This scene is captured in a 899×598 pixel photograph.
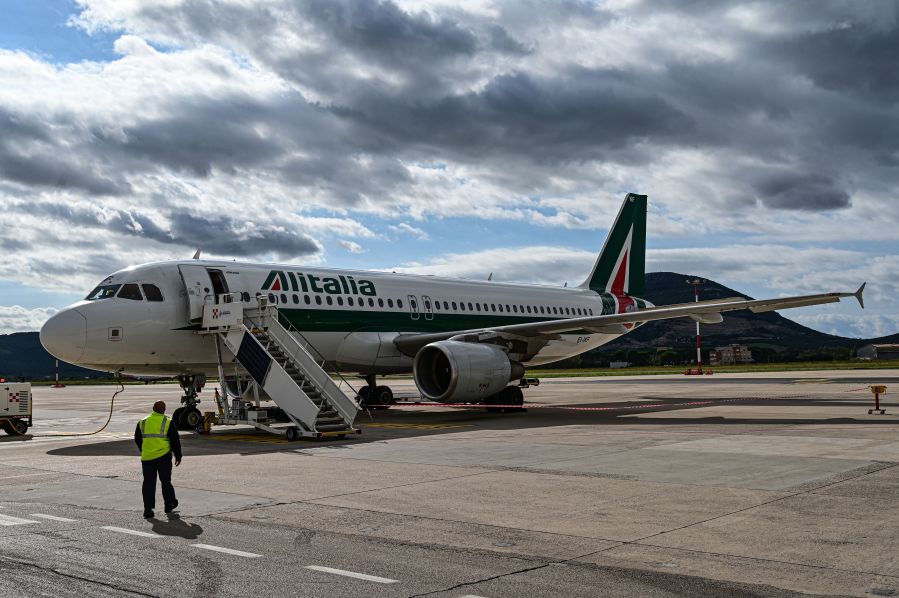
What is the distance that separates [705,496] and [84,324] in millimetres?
14844

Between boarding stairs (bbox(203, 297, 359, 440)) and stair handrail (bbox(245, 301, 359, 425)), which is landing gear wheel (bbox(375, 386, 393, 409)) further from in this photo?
stair handrail (bbox(245, 301, 359, 425))

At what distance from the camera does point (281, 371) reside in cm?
1852

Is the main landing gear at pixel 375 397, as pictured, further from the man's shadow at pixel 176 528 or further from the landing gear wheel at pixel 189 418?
the man's shadow at pixel 176 528

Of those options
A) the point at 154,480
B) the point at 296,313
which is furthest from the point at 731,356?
the point at 154,480

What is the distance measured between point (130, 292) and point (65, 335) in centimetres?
189

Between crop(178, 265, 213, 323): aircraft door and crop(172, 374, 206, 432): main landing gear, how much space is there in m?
2.10

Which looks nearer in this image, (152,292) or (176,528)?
(176,528)

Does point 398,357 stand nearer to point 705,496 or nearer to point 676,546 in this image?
point 705,496

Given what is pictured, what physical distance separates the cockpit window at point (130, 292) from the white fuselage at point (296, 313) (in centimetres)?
4

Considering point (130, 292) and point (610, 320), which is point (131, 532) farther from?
point (610, 320)

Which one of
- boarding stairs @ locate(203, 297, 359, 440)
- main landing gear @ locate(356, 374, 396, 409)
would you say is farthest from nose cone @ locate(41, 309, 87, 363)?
main landing gear @ locate(356, 374, 396, 409)

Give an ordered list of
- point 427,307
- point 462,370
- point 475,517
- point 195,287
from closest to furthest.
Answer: point 475,517 → point 195,287 → point 462,370 → point 427,307

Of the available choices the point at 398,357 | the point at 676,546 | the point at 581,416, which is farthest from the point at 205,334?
the point at 676,546

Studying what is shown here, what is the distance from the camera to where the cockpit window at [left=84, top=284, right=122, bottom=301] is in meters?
20.6
